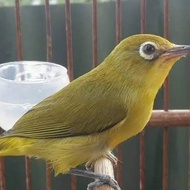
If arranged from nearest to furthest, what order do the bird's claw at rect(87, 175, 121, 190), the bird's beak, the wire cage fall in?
1. the bird's beak
2. the bird's claw at rect(87, 175, 121, 190)
3. the wire cage

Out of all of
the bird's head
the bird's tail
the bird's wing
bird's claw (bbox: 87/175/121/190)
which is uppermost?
the bird's head

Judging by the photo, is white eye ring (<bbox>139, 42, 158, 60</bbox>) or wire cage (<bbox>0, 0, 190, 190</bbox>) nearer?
white eye ring (<bbox>139, 42, 158, 60</bbox>)

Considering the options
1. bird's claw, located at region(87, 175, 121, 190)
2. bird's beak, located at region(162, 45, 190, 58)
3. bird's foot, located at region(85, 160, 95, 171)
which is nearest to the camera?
bird's beak, located at region(162, 45, 190, 58)

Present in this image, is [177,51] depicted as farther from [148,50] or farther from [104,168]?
[104,168]

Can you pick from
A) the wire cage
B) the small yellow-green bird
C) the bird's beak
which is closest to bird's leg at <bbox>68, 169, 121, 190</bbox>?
the small yellow-green bird

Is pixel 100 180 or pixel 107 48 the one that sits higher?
pixel 107 48

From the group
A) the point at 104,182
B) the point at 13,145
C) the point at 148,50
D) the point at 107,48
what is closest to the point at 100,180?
the point at 104,182

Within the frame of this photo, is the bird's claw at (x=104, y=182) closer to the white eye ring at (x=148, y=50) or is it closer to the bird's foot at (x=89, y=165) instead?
the bird's foot at (x=89, y=165)

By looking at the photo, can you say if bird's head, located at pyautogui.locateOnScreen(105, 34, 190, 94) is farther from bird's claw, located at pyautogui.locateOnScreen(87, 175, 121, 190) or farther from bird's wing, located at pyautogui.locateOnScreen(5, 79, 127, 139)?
bird's claw, located at pyautogui.locateOnScreen(87, 175, 121, 190)

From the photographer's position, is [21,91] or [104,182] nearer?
[104,182]
